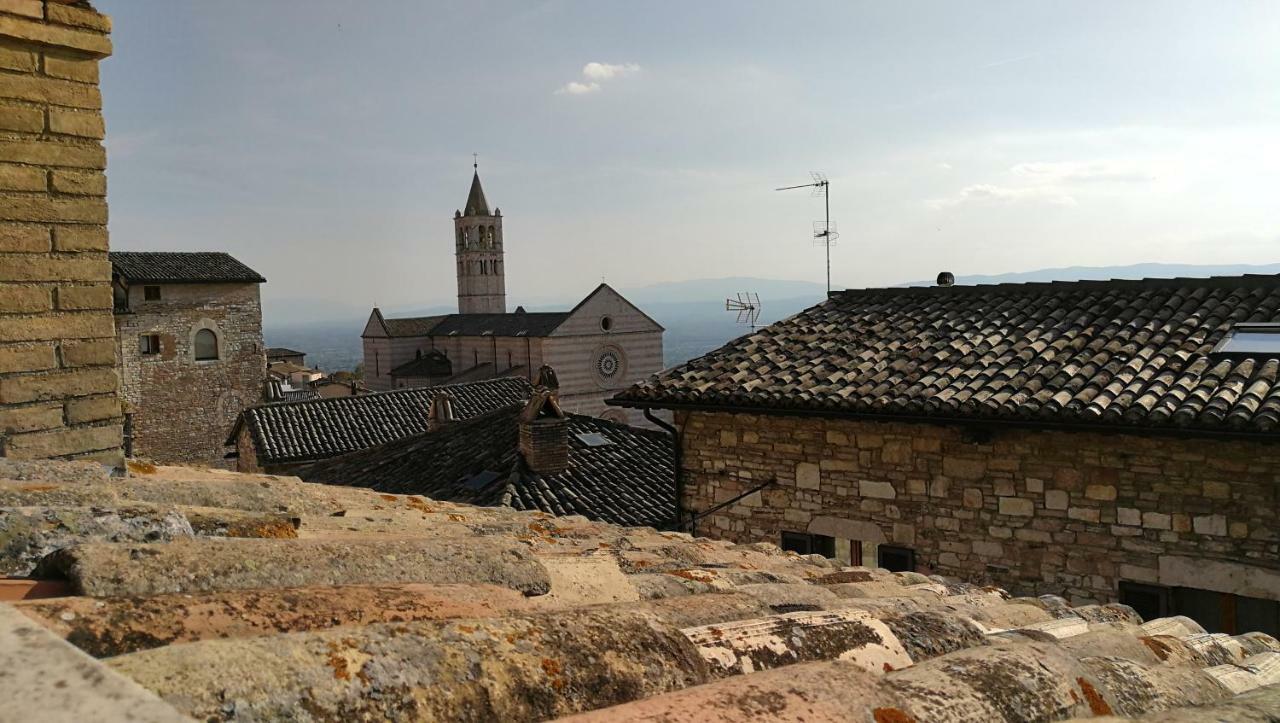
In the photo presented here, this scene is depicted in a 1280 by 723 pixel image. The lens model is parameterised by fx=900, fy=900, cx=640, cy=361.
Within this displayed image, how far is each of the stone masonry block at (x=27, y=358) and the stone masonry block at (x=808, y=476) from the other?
7.40m

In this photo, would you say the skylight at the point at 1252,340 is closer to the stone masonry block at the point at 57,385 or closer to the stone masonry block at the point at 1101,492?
the stone masonry block at the point at 1101,492

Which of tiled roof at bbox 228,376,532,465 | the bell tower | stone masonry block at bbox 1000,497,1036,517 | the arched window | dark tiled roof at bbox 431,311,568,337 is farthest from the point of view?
the bell tower

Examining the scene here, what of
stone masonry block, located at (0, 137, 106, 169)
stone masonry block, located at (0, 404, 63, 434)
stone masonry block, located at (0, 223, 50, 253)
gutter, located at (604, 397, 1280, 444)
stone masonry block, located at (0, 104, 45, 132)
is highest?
stone masonry block, located at (0, 104, 45, 132)

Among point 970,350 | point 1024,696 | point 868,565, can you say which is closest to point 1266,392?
point 970,350

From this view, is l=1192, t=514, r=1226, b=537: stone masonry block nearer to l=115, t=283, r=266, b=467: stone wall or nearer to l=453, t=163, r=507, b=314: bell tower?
l=115, t=283, r=266, b=467: stone wall

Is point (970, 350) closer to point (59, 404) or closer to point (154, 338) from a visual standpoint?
point (59, 404)

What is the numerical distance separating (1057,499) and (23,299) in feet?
26.8

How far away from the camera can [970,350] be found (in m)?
9.89

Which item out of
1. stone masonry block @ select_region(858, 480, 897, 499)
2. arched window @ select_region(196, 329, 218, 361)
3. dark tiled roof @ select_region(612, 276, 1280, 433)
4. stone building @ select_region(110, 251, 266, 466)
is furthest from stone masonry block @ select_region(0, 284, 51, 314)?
arched window @ select_region(196, 329, 218, 361)

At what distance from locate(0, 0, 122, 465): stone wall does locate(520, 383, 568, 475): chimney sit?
10.5 m

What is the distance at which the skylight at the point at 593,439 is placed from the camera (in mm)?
16625

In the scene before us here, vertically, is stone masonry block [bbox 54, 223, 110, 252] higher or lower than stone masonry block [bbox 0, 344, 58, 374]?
higher

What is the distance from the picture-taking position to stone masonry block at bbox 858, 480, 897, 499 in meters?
9.36

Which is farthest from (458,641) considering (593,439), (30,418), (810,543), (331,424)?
(331,424)
